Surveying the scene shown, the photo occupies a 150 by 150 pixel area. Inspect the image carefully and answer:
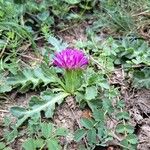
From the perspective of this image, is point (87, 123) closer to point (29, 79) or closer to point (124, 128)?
point (124, 128)

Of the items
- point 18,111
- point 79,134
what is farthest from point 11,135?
point 79,134

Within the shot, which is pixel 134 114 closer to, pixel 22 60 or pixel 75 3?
pixel 22 60

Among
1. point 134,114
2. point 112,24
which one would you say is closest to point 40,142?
point 134,114

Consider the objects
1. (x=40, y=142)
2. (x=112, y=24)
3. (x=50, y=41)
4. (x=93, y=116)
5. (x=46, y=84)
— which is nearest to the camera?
(x=40, y=142)

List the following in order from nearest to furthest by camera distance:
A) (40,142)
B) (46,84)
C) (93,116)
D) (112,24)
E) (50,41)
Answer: (40,142) → (93,116) → (46,84) → (50,41) → (112,24)

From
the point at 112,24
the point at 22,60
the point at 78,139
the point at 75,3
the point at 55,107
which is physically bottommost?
the point at 78,139
